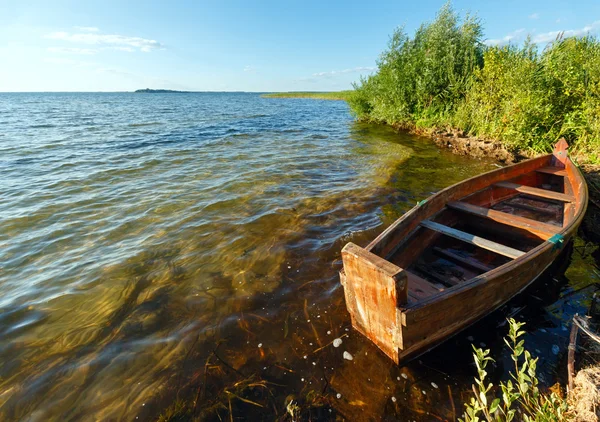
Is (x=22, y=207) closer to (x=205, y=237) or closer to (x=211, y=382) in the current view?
(x=205, y=237)

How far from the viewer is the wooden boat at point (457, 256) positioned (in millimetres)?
2664

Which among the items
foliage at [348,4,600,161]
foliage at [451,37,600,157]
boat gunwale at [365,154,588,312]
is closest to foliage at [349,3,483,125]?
foliage at [348,4,600,161]

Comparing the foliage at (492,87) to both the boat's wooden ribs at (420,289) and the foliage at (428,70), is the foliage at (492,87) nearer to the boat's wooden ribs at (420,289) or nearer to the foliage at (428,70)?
the foliage at (428,70)

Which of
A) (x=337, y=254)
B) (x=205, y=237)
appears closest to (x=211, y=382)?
(x=337, y=254)

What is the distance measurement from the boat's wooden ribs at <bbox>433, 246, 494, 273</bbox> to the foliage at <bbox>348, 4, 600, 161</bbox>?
8.12 meters

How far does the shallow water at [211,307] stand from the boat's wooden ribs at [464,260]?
60cm

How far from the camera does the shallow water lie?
2826mm

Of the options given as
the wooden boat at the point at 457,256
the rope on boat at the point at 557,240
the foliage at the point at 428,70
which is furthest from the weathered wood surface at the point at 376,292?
the foliage at the point at 428,70

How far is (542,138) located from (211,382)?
13.7 m

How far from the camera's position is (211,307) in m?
4.00

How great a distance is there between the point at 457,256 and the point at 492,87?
12.1 metres

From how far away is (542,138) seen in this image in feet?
35.0

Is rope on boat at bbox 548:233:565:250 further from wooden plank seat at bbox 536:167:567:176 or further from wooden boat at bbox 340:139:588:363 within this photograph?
wooden plank seat at bbox 536:167:567:176

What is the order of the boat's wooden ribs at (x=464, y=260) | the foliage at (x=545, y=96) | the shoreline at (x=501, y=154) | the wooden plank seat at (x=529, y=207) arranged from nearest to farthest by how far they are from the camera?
1. the boat's wooden ribs at (x=464, y=260)
2. the shoreline at (x=501, y=154)
3. the wooden plank seat at (x=529, y=207)
4. the foliage at (x=545, y=96)
